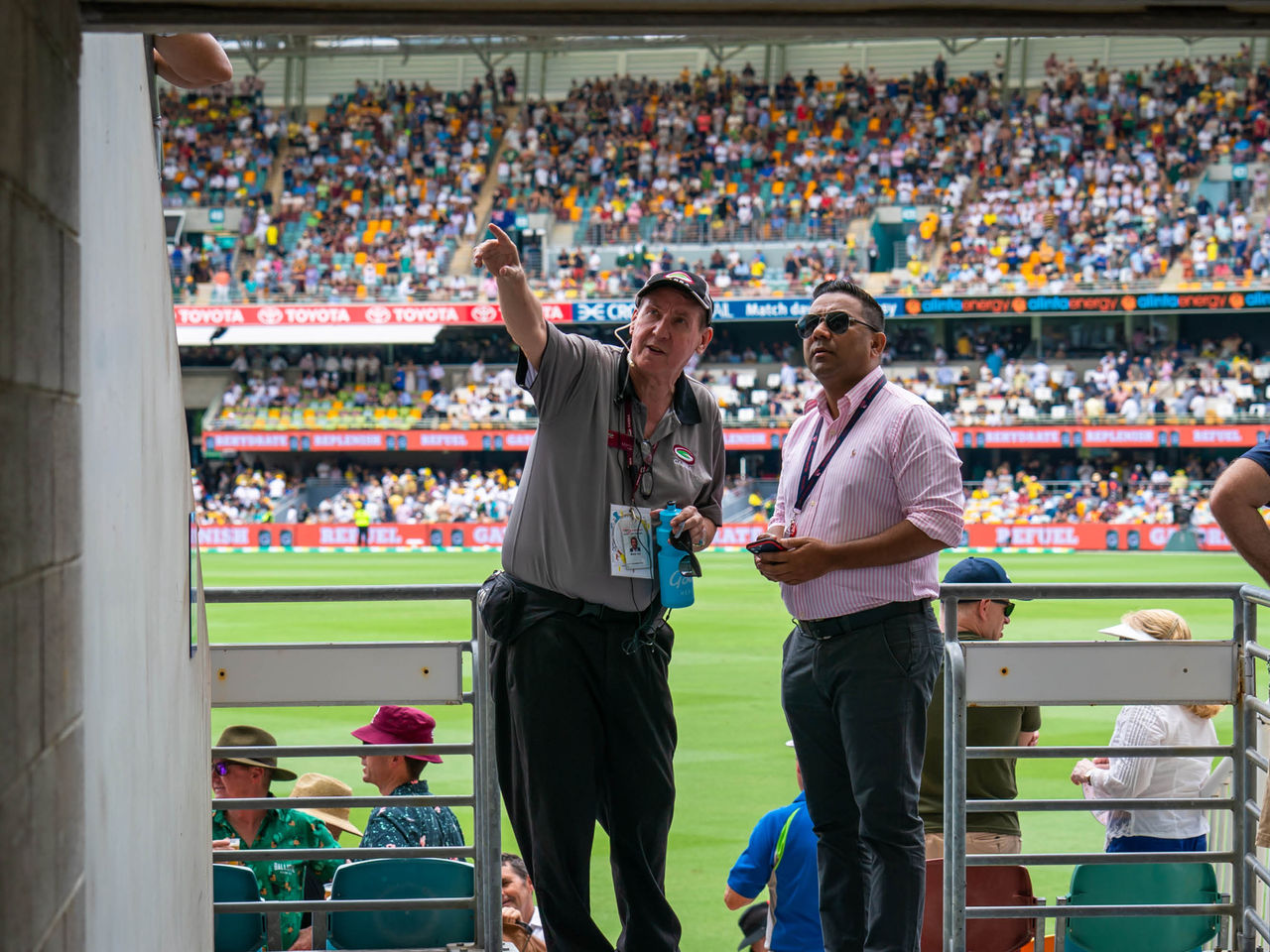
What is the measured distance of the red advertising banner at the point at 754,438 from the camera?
89.7 ft

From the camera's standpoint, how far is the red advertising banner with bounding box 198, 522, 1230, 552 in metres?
24.7

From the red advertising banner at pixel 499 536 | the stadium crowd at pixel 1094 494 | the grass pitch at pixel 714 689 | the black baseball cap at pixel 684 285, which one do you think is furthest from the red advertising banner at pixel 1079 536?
the black baseball cap at pixel 684 285

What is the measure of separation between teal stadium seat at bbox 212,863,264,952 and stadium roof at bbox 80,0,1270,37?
2.23 m

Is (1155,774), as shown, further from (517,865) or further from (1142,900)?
(517,865)

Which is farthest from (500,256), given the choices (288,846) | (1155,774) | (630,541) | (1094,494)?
(1094,494)

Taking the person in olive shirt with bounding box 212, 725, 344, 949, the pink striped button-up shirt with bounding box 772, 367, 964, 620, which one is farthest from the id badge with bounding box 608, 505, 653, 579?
the person in olive shirt with bounding box 212, 725, 344, 949

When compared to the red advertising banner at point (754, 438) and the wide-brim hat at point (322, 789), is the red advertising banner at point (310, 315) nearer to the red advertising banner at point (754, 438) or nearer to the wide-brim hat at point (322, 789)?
the red advertising banner at point (754, 438)

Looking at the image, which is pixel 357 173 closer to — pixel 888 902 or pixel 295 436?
pixel 295 436

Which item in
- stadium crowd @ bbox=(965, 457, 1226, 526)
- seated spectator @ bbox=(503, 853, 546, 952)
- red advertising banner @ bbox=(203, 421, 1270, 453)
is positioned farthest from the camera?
red advertising banner @ bbox=(203, 421, 1270, 453)

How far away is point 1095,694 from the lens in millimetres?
3473

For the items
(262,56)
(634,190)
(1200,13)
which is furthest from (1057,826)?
(262,56)

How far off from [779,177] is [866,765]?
33.3 meters

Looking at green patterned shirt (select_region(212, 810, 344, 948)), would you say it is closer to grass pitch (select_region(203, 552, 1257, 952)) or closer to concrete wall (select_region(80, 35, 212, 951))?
concrete wall (select_region(80, 35, 212, 951))

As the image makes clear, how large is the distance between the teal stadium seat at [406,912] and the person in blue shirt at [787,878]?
75 cm
